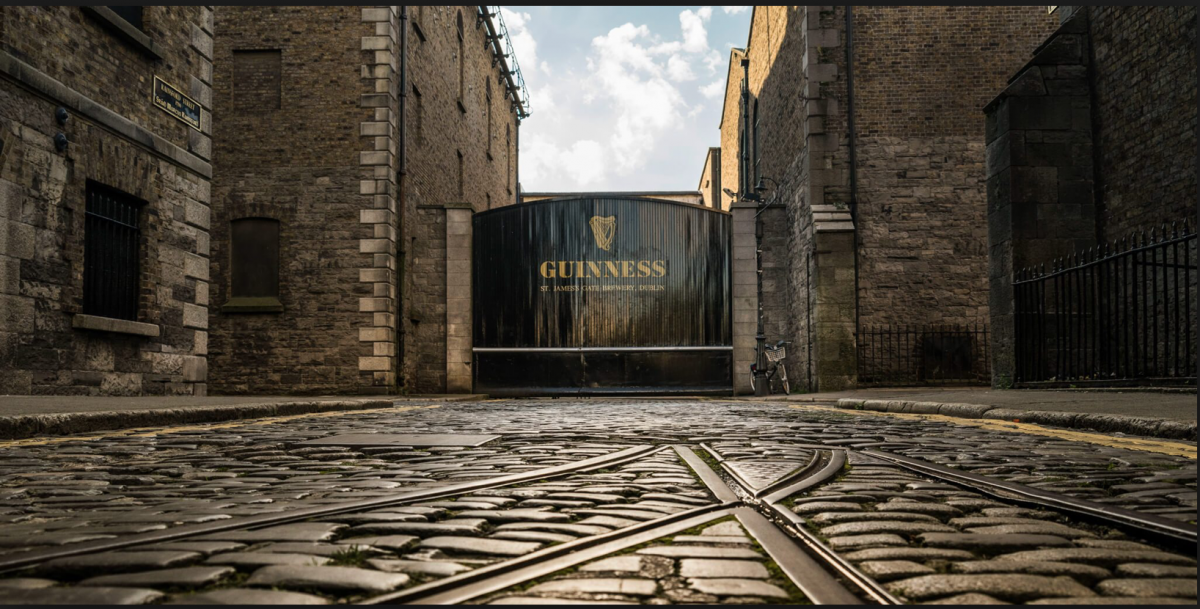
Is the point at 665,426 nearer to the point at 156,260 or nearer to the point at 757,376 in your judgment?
the point at 156,260

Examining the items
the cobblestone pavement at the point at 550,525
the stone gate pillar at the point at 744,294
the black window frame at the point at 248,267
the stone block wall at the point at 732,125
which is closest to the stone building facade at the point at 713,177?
the stone block wall at the point at 732,125

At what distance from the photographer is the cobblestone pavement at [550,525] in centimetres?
182

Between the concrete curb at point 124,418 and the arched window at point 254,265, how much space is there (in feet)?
28.7

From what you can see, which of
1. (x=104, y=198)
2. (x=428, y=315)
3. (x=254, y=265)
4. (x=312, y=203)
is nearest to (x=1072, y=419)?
(x=104, y=198)

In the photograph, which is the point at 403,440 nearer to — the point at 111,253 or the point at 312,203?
the point at 111,253

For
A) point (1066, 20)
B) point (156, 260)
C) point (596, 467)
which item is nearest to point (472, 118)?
point (156, 260)

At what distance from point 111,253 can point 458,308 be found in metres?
8.29

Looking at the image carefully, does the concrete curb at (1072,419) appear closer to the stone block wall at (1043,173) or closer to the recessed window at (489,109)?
the stone block wall at (1043,173)

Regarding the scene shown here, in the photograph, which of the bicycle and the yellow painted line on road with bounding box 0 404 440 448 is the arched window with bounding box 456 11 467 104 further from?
the yellow painted line on road with bounding box 0 404 440 448

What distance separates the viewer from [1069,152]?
474 inches

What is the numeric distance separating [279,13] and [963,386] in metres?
15.3

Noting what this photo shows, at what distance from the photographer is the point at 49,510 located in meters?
2.87

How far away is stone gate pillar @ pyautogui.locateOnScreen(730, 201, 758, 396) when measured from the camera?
1798 centimetres

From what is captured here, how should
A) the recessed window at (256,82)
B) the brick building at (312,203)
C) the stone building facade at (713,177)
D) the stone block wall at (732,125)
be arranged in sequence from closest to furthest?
the brick building at (312,203) < the recessed window at (256,82) < the stone block wall at (732,125) < the stone building facade at (713,177)
